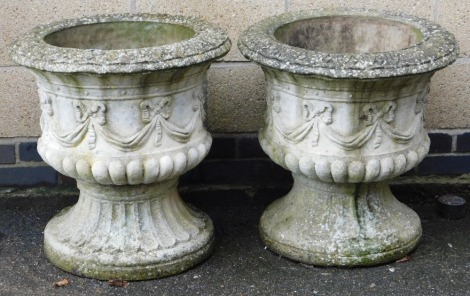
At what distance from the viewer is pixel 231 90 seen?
12.5 feet

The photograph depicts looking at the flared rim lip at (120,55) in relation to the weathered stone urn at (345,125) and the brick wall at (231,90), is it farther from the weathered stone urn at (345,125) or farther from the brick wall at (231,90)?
the brick wall at (231,90)

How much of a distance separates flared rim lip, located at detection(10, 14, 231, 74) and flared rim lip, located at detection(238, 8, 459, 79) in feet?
0.47

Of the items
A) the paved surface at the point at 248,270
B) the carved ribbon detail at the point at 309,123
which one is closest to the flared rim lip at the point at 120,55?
the carved ribbon detail at the point at 309,123

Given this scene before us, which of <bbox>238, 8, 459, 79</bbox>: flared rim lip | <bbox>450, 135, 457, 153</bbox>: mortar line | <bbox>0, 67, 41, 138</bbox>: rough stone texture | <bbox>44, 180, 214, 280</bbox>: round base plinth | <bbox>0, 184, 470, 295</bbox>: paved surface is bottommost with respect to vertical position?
<bbox>0, 184, 470, 295</bbox>: paved surface

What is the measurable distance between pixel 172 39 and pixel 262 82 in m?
0.48

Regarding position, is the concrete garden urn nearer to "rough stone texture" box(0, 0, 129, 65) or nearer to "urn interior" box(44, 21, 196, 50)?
"urn interior" box(44, 21, 196, 50)

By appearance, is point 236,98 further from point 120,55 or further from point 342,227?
point 120,55

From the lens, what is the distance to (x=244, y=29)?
3750mm

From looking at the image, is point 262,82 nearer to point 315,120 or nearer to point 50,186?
point 315,120

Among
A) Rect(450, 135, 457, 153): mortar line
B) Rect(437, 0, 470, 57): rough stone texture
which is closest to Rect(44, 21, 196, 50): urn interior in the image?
Rect(437, 0, 470, 57): rough stone texture

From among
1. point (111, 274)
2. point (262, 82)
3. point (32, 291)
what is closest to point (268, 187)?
point (262, 82)

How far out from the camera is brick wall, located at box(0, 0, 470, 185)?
12.2 ft

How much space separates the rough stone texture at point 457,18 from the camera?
373 cm

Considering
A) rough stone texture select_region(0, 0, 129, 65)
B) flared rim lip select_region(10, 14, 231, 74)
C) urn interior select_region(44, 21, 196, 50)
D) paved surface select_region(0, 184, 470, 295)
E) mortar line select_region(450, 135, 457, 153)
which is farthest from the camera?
mortar line select_region(450, 135, 457, 153)
